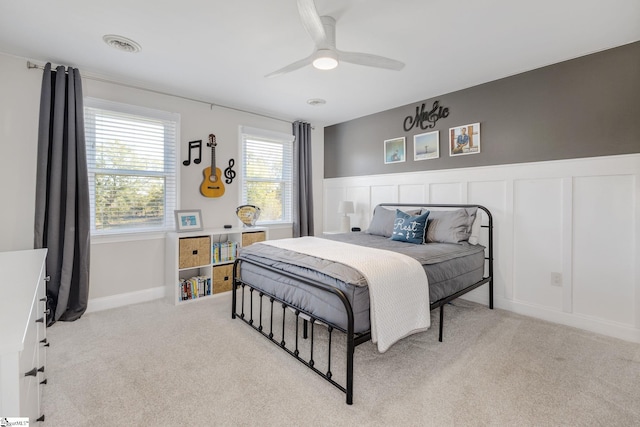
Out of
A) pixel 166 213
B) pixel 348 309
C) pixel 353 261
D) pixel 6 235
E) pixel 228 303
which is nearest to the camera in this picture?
pixel 348 309

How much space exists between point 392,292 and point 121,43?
2960 mm

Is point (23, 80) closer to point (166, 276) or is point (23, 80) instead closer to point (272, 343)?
point (166, 276)

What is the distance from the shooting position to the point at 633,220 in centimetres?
257

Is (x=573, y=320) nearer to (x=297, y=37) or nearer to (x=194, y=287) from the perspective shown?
(x=297, y=37)

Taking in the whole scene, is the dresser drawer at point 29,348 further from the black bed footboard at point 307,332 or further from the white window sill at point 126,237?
the white window sill at point 126,237

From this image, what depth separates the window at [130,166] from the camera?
3244 millimetres

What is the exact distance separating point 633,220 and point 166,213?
15.4ft

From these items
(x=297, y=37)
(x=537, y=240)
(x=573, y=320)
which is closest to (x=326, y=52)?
(x=297, y=37)

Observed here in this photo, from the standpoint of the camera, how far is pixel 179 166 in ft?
12.4

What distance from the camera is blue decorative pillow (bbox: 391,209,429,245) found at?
3.18 meters

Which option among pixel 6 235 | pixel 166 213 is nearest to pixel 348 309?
pixel 166 213

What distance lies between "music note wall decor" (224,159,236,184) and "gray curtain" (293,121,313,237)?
1.04 meters

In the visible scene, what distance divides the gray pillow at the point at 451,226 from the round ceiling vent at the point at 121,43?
10.7ft

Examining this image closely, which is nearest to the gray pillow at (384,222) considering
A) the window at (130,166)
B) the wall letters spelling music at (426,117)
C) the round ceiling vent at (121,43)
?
the wall letters spelling music at (426,117)
